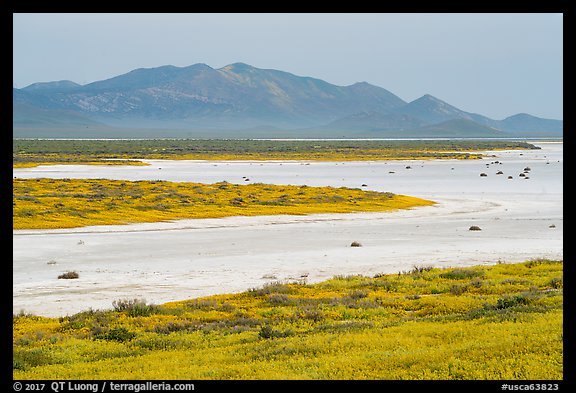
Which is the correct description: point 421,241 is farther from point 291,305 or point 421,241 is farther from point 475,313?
point 475,313

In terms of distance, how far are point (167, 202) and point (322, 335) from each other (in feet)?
124

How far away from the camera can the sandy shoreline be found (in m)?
24.5

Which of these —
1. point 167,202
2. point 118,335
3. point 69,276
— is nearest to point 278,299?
point 118,335

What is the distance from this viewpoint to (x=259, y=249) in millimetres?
33438

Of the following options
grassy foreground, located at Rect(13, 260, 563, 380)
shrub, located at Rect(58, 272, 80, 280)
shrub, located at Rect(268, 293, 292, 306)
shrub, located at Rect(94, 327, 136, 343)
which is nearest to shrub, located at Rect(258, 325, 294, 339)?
grassy foreground, located at Rect(13, 260, 563, 380)
